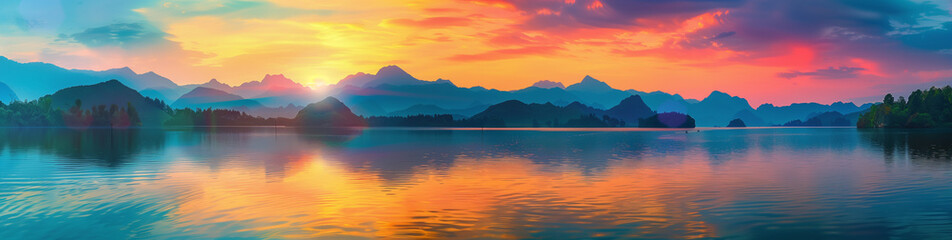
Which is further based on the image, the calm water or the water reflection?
the water reflection

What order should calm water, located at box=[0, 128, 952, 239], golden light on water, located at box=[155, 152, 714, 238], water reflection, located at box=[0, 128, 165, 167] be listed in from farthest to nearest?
water reflection, located at box=[0, 128, 165, 167] < golden light on water, located at box=[155, 152, 714, 238] < calm water, located at box=[0, 128, 952, 239]

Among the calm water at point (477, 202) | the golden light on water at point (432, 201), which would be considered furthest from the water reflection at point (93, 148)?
the golden light on water at point (432, 201)

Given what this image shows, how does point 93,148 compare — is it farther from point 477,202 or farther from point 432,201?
point 477,202

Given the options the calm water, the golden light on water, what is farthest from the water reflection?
the golden light on water

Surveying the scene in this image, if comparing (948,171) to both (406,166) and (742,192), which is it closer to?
(742,192)

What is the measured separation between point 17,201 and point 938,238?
46.2 meters

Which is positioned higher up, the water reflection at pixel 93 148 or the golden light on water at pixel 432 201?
the water reflection at pixel 93 148

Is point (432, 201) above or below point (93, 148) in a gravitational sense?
below

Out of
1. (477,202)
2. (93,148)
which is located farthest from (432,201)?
(93,148)

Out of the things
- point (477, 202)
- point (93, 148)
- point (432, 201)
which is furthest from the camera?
point (93, 148)

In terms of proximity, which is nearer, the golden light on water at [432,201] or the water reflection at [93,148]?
the golden light on water at [432,201]

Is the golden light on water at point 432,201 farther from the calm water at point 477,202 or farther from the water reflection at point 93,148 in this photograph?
the water reflection at point 93,148

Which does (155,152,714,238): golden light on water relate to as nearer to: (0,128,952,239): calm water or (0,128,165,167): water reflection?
(0,128,952,239): calm water

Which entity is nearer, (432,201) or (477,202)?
(477,202)
